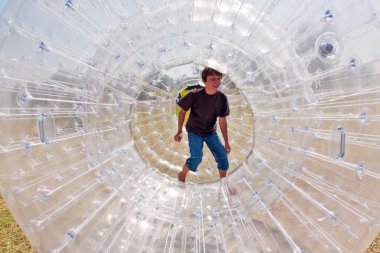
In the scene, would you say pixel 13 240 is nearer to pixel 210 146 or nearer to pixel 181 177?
pixel 181 177

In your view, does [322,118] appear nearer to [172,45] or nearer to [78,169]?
[172,45]

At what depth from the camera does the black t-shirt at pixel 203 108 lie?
9.00ft

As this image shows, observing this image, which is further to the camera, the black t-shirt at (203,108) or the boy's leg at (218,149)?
the boy's leg at (218,149)

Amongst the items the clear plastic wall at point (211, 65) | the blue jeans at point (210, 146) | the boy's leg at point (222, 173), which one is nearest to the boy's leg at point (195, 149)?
the blue jeans at point (210, 146)

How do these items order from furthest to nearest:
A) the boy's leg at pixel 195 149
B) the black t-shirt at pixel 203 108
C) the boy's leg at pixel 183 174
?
the boy's leg at pixel 183 174, the boy's leg at pixel 195 149, the black t-shirt at pixel 203 108

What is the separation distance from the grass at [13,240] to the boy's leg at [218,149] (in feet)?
3.65

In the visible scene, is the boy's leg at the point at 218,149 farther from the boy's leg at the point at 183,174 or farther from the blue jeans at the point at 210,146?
the boy's leg at the point at 183,174

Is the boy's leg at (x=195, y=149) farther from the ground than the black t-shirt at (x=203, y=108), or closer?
closer

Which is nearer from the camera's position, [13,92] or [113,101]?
[13,92]

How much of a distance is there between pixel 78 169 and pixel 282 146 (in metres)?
1.14

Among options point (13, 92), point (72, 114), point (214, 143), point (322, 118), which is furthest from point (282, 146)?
point (13, 92)

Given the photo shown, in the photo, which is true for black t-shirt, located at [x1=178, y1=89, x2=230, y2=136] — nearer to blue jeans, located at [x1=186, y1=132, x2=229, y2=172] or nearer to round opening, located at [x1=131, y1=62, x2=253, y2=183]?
blue jeans, located at [x1=186, y1=132, x2=229, y2=172]

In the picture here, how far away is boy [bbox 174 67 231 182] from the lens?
106 inches

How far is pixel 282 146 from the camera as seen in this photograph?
2.46 meters
